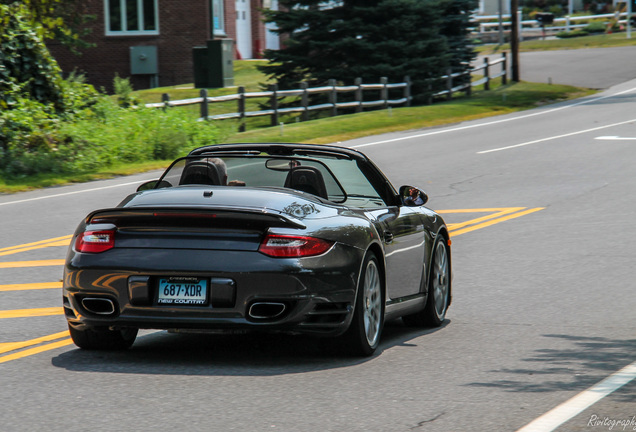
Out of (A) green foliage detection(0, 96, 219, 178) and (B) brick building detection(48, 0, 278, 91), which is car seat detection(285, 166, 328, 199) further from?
(B) brick building detection(48, 0, 278, 91)

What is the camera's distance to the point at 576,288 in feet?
33.1

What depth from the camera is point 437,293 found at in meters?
8.52

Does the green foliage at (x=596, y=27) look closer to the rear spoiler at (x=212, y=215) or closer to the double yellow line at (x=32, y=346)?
the double yellow line at (x=32, y=346)

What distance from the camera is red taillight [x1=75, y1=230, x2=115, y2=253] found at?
6602mm

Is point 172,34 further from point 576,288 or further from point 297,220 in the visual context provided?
point 297,220

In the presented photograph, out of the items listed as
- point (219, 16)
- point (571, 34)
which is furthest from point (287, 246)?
point (571, 34)

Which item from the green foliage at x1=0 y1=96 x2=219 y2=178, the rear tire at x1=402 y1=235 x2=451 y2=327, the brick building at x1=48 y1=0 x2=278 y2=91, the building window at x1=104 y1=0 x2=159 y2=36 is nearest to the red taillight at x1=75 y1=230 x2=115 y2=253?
the rear tire at x1=402 y1=235 x2=451 y2=327

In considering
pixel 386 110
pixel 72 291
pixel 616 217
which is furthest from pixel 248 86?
pixel 72 291

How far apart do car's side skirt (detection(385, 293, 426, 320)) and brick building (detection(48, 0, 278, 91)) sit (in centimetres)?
3564

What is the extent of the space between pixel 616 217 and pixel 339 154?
8.24 metres

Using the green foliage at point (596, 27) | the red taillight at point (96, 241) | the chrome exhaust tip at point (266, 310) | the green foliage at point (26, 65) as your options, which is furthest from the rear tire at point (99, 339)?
the green foliage at point (596, 27)

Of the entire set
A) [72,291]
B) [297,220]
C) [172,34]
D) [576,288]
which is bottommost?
[576,288]

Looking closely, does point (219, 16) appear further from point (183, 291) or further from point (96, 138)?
point (183, 291)

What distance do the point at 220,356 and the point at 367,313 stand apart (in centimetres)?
99
